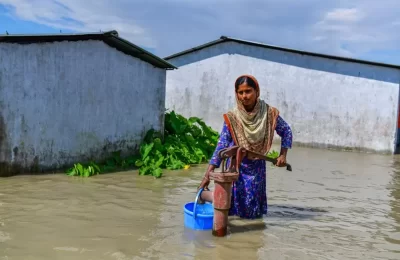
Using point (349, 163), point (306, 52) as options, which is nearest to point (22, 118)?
point (349, 163)

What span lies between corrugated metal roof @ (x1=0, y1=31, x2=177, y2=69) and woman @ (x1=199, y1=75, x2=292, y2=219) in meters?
4.21

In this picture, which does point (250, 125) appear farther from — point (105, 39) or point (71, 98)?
point (105, 39)

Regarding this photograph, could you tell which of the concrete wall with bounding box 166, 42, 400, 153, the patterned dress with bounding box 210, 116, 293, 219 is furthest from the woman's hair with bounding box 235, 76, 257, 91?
the concrete wall with bounding box 166, 42, 400, 153

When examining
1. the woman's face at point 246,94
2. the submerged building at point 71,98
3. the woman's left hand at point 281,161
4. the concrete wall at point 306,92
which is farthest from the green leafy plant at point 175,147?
the concrete wall at point 306,92

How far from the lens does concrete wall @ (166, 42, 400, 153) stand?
1423 cm

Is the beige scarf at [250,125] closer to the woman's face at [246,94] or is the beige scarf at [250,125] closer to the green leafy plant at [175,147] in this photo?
the woman's face at [246,94]

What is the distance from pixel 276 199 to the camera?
21.2ft

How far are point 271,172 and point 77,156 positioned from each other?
404 cm

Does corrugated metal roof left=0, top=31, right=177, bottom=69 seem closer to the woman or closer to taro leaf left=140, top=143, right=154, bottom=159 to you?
taro leaf left=140, top=143, right=154, bottom=159

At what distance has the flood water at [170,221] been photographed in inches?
157

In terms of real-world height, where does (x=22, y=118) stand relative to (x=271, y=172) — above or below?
above

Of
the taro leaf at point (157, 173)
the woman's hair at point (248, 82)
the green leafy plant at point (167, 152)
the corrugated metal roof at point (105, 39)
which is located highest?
the corrugated metal roof at point (105, 39)

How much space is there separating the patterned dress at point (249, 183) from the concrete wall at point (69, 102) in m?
4.07

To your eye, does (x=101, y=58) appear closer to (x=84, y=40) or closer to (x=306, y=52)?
(x=84, y=40)
